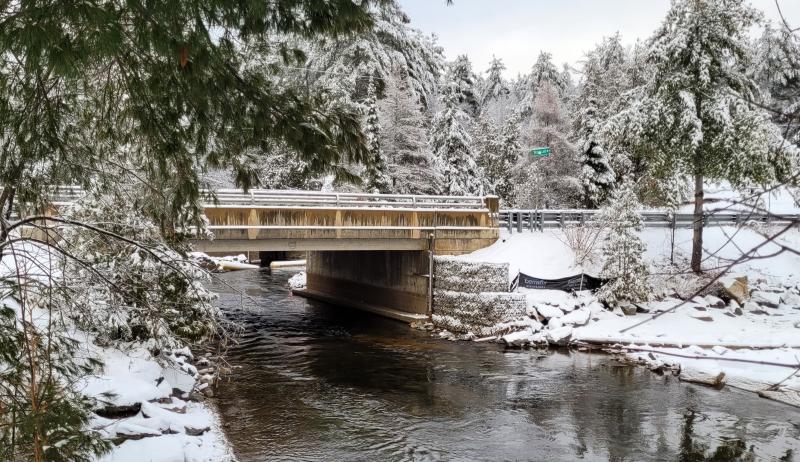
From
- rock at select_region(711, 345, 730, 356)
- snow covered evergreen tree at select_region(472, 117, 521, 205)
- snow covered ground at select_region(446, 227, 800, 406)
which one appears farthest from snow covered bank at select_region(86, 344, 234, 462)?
snow covered evergreen tree at select_region(472, 117, 521, 205)

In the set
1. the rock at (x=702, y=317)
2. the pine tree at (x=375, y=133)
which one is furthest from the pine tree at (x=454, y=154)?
the rock at (x=702, y=317)

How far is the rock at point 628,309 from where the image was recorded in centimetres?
1980

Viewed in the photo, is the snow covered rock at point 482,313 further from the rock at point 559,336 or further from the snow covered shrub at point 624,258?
the snow covered shrub at point 624,258

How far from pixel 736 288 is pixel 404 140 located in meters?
18.6

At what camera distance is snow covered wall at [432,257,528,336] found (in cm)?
1962

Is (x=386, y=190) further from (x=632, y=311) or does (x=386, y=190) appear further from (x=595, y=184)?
(x=632, y=311)

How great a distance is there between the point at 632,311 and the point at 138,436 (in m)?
16.2

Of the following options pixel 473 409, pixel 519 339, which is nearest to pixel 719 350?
pixel 519 339

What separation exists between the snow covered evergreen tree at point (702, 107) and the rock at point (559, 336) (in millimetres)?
5837

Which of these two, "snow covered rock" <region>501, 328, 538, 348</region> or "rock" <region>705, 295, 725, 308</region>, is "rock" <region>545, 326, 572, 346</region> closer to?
"snow covered rock" <region>501, 328, 538, 348</region>

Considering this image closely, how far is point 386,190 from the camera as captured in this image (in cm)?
3247

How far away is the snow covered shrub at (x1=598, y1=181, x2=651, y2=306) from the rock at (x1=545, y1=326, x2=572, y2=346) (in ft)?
8.31

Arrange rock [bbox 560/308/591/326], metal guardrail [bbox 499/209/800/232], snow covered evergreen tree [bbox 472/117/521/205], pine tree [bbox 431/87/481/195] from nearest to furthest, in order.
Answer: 1. rock [bbox 560/308/591/326]
2. metal guardrail [bbox 499/209/800/232]
3. pine tree [bbox 431/87/481/195]
4. snow covered evergreen tree [bbox 472/117/521/205]

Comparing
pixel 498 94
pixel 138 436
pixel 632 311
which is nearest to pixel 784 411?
pixel 632 311
